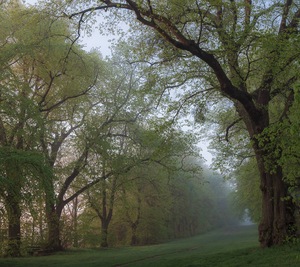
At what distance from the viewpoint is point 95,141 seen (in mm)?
26609

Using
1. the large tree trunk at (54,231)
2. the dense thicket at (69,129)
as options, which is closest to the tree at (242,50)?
the dense thicket at (69,129)

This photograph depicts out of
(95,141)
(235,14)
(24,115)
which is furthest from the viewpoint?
(95,141)

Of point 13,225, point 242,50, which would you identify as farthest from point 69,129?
point 242,50

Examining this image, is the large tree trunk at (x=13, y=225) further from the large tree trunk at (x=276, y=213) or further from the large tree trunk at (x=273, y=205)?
the large tree trunk at (x=276, y=213)

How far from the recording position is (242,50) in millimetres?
14992

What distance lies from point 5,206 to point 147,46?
31.6 feet

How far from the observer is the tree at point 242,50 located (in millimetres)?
13555

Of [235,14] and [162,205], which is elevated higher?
[235,14]

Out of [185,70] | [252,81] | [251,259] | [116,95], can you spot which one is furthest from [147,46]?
[116,95]

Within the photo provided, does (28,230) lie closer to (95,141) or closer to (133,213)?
(95,141)

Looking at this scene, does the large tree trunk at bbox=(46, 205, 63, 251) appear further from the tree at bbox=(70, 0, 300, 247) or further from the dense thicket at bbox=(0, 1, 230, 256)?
the tree at bbox=(70, 0, 300, 247)

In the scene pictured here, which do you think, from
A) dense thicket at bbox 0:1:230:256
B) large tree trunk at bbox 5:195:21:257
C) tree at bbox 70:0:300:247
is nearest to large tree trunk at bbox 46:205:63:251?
dense thicket at bbox 0:1:230:256

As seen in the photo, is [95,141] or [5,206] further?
[95,141]

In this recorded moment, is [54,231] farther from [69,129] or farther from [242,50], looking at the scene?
[242,50]
